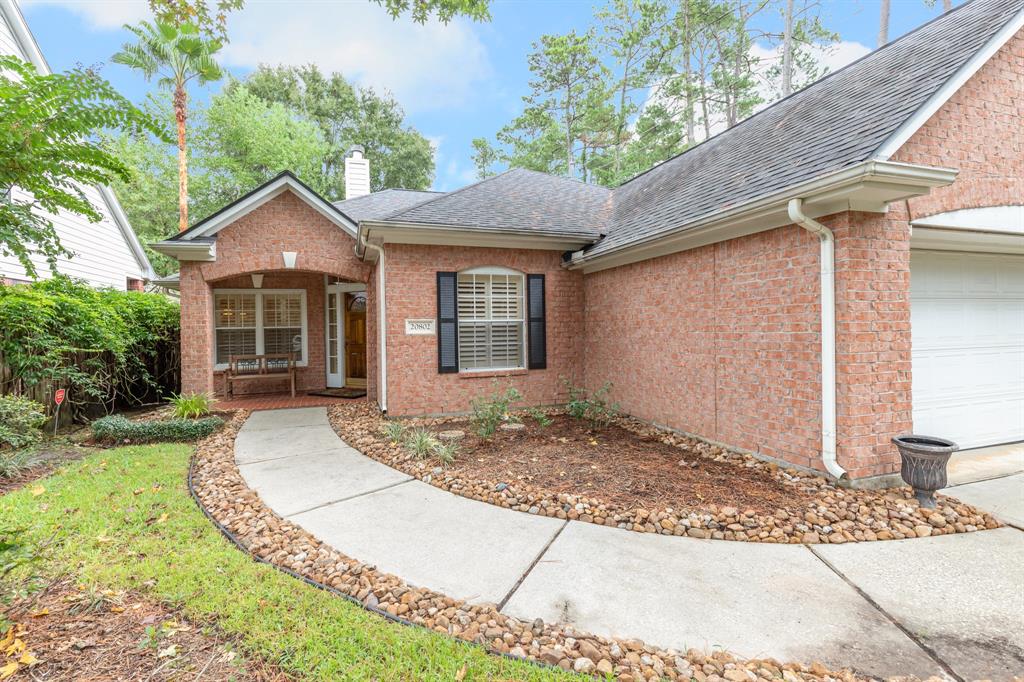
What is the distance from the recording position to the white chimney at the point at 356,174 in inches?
574

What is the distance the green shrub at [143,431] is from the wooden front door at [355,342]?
466 centimetres

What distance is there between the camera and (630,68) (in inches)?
846

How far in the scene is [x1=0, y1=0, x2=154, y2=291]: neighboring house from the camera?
9523mm

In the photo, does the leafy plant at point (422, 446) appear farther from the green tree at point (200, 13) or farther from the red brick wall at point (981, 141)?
the red brick wall at point (981, 141)

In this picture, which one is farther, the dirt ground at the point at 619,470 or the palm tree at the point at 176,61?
the palm tree at the point at 176,61

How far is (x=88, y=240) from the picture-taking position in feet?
39.2

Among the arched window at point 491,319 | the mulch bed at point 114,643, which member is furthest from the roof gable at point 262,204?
the mulch bed at point 114,643

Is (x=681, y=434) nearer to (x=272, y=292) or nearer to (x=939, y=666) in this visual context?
(x=939, y=666)

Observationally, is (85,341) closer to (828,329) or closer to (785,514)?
(785,514)

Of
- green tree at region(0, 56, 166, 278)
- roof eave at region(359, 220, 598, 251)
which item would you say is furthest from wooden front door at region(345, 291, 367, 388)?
green tree at region(0, 56, 166, 278)

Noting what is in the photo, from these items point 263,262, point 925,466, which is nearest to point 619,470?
point 925,466

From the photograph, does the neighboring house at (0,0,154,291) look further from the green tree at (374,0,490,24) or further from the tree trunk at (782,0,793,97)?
the tree trunk at (782,0,793,97)

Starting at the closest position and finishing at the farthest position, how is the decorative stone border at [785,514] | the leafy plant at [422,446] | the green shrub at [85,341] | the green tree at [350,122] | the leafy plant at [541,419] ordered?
the decorative stone border at [785,514], the leafy plant at [422,446], the green shrub at [85,341], the leafy plant at [541,419], the green tree at [350,122]

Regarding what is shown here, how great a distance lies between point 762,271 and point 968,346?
2.82 m
